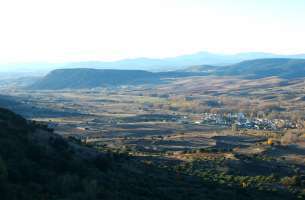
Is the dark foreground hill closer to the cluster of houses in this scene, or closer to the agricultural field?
the agricultural field

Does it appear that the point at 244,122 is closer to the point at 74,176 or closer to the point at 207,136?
the point at 207,136

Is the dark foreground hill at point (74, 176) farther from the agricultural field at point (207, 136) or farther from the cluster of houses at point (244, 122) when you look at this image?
the cluster of houses at point (244, 122)

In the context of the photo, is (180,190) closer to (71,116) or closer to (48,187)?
(48,187)

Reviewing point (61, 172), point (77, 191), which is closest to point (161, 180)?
point (61, 172)

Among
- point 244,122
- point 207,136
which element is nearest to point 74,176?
point 207,136

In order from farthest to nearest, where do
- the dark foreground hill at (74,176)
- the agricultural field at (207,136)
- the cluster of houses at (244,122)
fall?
the cluster of houses at (244,122) < the agricultural field at (207,136) < the dark foreground hill at (74,176)

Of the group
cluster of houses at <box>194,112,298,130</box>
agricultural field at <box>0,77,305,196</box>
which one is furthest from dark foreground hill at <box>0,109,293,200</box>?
cluster of houses at <box>194,112,298,130</box>

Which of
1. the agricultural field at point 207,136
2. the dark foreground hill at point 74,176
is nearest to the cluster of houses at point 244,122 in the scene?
the agricultural field at point 207,136
